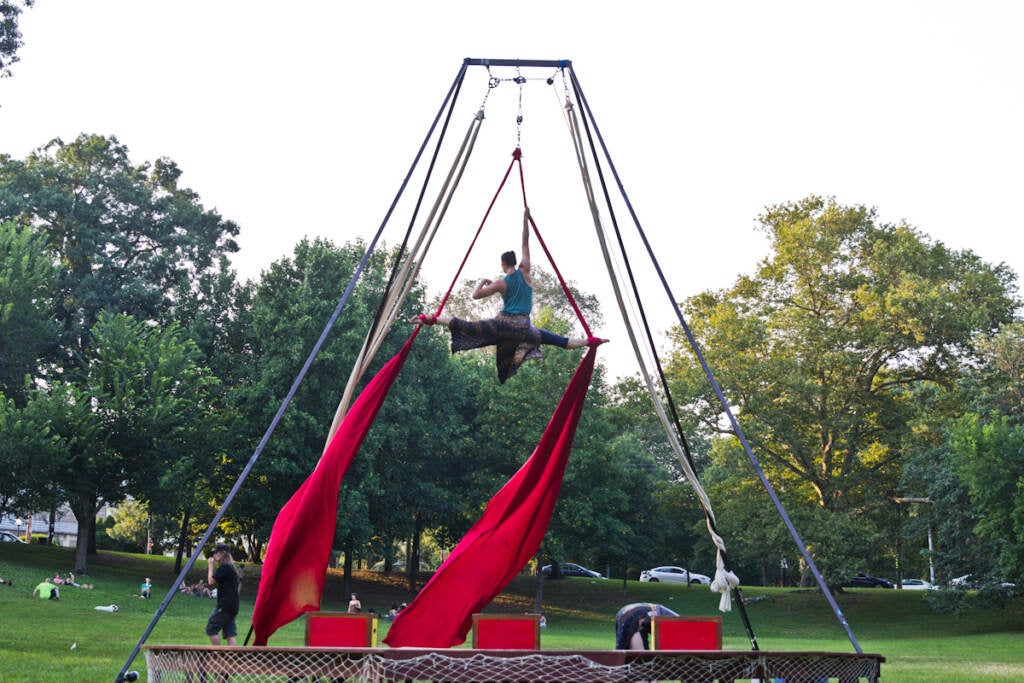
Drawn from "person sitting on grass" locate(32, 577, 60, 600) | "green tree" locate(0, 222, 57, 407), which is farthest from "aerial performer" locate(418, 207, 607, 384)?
"green tree" locate(0, 222, 57, 407)

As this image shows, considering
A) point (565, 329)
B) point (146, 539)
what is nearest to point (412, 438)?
point (565, 329)

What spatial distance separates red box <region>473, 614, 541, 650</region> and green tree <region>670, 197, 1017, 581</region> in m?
27.9

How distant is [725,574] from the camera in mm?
9273

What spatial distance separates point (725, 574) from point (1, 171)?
114 feet

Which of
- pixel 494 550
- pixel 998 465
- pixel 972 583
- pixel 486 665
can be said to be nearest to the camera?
pixel 486 665

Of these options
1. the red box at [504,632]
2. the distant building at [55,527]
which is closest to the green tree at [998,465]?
the red box at [504,632]

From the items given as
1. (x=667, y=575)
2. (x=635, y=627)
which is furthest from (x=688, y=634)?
(x=667, y=575)

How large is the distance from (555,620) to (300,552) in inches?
1115

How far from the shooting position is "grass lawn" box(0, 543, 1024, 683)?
1641 centimetres

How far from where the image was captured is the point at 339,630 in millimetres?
8438

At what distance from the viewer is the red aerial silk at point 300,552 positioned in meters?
9.04

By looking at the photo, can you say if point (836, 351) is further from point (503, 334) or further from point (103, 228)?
point (503, 334)

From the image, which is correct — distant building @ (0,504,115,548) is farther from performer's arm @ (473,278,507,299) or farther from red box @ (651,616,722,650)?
red box @ (651,616,722,650)

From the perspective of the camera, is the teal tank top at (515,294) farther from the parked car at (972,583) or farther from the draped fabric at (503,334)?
the parked car at (972,583)
